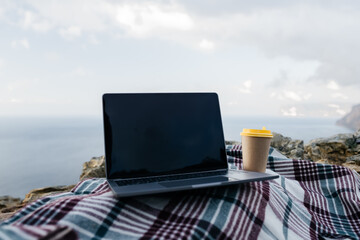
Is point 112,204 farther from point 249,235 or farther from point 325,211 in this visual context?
point 325,211

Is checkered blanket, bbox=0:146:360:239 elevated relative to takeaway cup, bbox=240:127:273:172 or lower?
lower

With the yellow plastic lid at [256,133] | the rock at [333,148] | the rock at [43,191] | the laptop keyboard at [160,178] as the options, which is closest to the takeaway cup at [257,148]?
the yellow plastic lid at [256,133]

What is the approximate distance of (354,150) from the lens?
1.99 metres

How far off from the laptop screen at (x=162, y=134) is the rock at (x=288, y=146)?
42.3 inches

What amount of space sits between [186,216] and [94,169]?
1.23 metres

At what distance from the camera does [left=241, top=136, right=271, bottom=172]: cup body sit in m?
0.97

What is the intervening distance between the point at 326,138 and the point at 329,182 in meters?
0.98

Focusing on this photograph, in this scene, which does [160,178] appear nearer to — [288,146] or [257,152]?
[257,152]

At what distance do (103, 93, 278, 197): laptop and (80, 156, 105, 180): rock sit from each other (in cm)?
100

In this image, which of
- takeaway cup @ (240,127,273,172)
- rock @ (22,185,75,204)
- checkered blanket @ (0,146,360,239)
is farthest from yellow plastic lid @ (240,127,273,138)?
rock @ (22,185,75,204)

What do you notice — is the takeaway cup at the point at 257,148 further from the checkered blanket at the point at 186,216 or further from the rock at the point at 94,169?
the rock at the point at 94,169

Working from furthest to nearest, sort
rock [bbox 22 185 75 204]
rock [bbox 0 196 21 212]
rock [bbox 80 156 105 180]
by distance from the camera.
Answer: rock [bbox 80 156 105 180]
rock [bbox 0 196 21 212]
rock [bbox 22 185 75 204]

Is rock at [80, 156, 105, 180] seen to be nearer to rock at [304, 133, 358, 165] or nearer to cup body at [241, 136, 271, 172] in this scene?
cup body at [241, 136, 271, 172]

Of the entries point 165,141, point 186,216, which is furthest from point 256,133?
point 186,216
